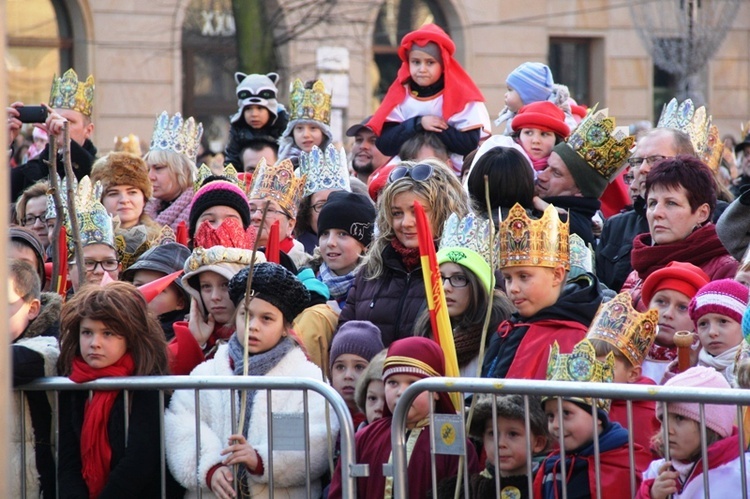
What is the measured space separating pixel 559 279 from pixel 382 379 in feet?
2.63

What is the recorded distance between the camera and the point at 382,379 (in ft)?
16.7

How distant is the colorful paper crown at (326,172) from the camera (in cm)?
763

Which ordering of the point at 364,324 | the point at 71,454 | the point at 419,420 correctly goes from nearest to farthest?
1. the point at 419,420
2. the point at 71,454
3. the point at 364,324

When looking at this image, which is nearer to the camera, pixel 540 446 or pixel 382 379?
pixel 540 446

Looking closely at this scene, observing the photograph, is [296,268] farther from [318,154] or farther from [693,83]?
[693,83]

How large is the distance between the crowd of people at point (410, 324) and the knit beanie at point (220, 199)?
1 centimetres

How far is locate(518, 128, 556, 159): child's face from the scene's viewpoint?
7.42 metres

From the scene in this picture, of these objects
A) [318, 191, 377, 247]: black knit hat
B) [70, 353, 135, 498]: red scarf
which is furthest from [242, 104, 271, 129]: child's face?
[70, 353, 135, 498]: red scarf

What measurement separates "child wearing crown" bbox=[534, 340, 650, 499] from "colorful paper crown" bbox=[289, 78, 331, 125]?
16.1 feet

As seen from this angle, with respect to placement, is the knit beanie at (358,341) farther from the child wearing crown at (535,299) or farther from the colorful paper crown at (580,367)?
the colorful paper crown at (580,367)

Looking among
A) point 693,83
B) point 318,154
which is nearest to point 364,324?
point 318,154

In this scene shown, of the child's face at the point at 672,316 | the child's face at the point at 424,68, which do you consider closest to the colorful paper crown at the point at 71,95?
the child's face at the point at 424,68

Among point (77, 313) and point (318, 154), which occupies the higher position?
point (318, 154)

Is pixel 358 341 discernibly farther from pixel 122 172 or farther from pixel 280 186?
pixel 122 172
